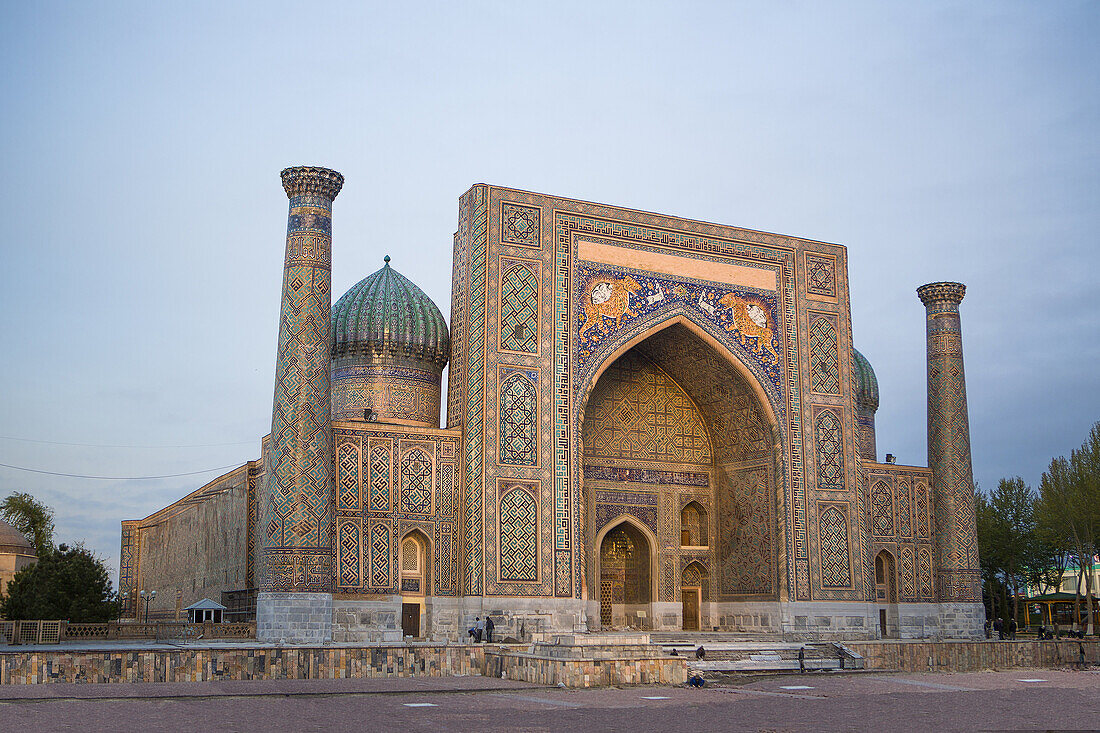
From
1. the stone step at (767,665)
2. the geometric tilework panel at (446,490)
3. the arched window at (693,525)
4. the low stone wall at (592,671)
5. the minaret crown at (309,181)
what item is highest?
the minaret crown at (309,181)

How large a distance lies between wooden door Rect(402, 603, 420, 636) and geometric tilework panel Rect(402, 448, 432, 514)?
109cm

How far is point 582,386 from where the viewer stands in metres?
13.7

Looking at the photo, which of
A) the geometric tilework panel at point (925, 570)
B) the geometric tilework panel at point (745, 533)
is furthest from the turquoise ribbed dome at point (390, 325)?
the geometric tilework panel at point (925, 570)

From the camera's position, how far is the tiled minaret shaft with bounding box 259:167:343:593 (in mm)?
11672

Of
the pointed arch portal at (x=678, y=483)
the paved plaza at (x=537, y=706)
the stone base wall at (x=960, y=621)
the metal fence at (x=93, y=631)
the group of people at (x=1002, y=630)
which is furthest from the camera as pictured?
the group of people at (x=1002, y=630)

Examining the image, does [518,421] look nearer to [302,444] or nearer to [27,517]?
[302,444]

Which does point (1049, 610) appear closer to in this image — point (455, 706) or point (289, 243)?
point (289, 243)

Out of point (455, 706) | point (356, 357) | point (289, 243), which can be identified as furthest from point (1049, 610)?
point (455, 706)

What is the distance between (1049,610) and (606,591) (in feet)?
46.9

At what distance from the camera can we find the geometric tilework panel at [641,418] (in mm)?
15266

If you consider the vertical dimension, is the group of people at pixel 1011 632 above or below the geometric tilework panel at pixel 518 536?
below

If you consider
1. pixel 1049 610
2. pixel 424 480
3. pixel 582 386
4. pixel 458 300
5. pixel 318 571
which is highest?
pixel 458 300

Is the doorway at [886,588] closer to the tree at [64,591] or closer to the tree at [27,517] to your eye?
the tree at [64,591]

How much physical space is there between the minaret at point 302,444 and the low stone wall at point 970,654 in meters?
6.06
